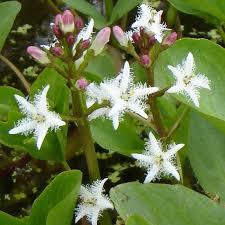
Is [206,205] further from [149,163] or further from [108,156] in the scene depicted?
[108,156]

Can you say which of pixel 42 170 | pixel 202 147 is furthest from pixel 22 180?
pixel 202 147

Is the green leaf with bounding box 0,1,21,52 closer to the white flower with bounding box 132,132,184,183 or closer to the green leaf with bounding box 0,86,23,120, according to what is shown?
the green leaf with bounding box 0,86,23,120

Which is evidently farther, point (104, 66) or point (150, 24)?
point (104, 66)

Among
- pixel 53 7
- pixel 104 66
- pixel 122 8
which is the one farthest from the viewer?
pixel 53 7

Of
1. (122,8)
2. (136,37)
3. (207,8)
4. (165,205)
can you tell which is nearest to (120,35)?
(136,37)

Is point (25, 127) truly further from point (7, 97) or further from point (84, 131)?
point (7, 97)
